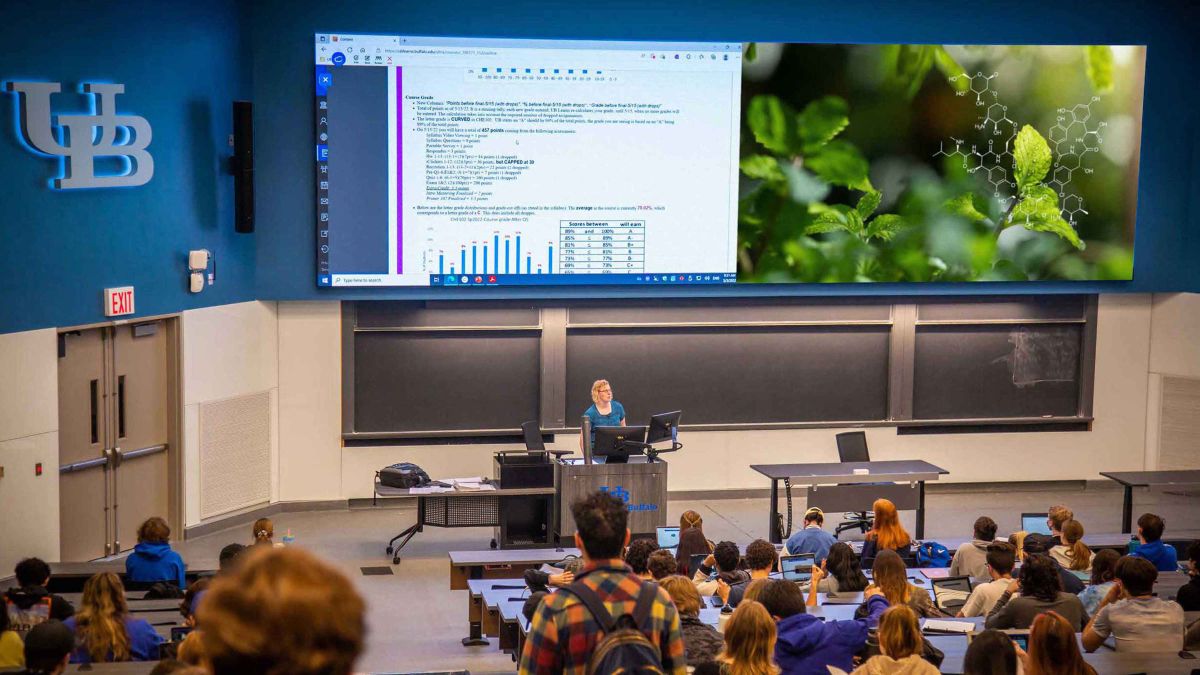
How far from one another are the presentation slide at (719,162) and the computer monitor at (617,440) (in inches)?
72.8

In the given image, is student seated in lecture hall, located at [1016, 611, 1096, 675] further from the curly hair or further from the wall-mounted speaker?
the wall-mounted speaker

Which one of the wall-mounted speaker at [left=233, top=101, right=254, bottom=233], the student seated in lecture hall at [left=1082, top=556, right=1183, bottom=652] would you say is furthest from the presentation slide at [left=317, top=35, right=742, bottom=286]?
the student seated in lecture hall at [left=1082, top=556, right=1183, bottom=652]

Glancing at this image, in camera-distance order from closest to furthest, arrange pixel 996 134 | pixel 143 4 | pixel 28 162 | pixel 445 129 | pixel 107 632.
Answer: pixel 107 632 < pixel 28 162 < pixel 143 4 < pixel 445 129 < pixel 996 134

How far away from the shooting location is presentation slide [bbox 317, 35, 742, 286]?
10.8m

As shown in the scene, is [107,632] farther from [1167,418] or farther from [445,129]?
[1167,418]

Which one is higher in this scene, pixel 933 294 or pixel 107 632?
pixel 933 294

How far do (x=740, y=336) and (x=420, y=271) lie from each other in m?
2.92

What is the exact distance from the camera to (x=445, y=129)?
10781mm

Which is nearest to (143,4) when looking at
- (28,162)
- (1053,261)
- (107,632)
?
(28,162)

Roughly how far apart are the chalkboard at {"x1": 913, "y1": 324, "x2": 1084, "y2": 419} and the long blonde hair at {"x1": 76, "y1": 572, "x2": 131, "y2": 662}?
830cm

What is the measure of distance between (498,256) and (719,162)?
80.5 inches

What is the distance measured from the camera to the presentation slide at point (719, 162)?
10789mm

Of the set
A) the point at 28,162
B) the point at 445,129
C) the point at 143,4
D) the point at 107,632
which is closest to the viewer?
the point at 107,632

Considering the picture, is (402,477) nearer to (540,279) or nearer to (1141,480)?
(540,279)
